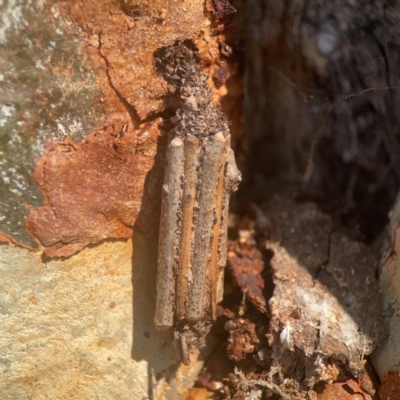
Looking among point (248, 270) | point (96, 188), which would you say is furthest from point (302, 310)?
point (96, 188)

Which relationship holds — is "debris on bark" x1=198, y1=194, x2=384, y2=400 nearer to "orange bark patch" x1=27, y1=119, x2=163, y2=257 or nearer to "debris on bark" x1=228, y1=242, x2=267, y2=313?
"debris on bark" x1=228, y1=242, x2=267, y2=313

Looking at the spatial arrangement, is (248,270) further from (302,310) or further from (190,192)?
(190,192)

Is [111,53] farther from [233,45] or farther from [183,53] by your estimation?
[233,45]

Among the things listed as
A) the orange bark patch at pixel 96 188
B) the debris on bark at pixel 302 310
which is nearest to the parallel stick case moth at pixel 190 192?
the orange bark patch at pixel 96 188

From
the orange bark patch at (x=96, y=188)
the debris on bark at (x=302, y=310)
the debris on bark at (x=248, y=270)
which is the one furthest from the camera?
the debris on bark at (x=248, y=270)

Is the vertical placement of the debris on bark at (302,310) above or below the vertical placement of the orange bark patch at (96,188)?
below

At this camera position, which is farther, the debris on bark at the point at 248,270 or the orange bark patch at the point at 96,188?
the debris on bark at the point at 248,270

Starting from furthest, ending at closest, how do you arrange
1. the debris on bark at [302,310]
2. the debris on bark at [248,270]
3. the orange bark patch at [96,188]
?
the debris on bark at [248,270] < the debris on bark at [302,310] < the orange bark patch at [96,188]

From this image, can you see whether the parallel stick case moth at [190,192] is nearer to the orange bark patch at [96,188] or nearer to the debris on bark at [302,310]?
the orange bark patch at [96,188]
